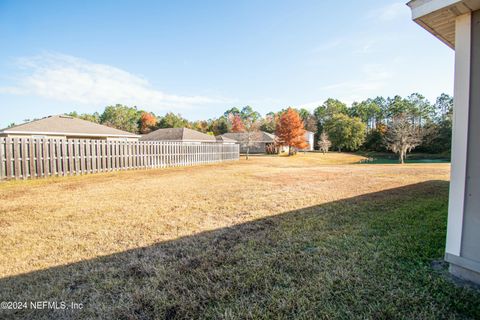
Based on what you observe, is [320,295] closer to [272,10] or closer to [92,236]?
[92,236]

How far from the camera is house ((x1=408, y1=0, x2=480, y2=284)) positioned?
2092 millimetres

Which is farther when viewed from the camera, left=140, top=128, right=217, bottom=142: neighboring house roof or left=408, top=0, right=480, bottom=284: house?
left=140, top=128, right=217, bottom=142: neighboring house roof

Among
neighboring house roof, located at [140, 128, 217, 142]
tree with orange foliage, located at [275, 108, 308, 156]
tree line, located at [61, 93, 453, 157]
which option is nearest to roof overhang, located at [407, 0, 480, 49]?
neighboring house roof, located at [140, 128, 217, 142]

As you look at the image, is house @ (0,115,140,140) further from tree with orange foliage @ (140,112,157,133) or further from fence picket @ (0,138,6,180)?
tree with orange foliage @ (140,112,157,133)

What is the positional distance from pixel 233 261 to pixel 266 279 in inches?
20.7

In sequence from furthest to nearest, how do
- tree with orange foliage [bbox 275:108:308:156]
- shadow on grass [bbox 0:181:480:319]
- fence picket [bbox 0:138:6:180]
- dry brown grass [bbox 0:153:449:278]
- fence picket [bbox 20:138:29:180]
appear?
tree with orange foliage [bbox 275:108:308:156] → fence picket [bbox 20:138:29:180] → fence picket [bbox 0:138:6:180] → dry brown grass [bbox 0:153:449:278] → shadow on grass [bbox 0:181:480:319]

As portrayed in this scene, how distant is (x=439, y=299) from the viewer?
1.83 meters

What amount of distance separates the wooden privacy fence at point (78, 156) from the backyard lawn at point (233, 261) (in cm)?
541

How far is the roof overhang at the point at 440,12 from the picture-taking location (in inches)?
82.1

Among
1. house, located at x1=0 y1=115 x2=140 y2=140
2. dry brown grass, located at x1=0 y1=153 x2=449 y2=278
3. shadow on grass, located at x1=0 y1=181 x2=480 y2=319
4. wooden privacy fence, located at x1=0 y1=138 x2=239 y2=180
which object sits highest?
house, located at x1=0 y1=115 x2=140 y2=140

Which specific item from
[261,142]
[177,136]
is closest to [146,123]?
[261,142]

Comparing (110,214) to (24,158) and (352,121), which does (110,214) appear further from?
(352,121)

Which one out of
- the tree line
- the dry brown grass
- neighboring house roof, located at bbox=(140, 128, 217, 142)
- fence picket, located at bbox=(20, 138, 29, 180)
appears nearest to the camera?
the dry brown grass

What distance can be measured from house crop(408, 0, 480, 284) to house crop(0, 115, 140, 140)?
18166 mm
